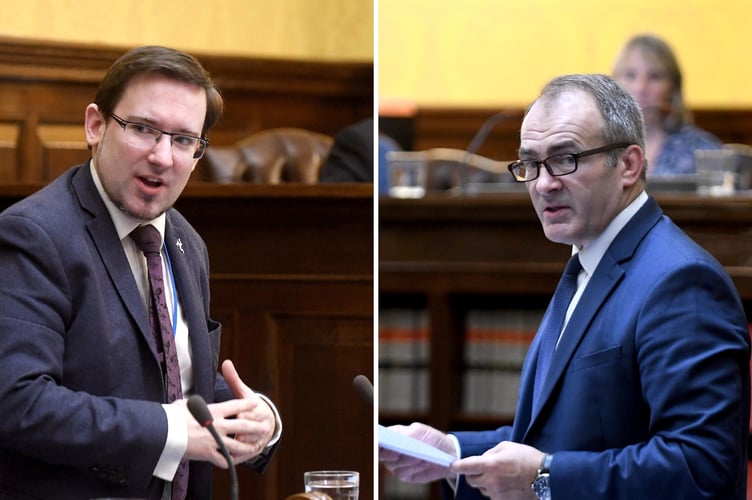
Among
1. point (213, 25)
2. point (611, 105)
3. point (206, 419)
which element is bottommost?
point (206, 419)

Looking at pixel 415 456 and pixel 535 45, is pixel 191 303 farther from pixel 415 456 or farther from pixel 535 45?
pixel 535 45

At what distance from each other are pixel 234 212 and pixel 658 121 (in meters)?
3.03

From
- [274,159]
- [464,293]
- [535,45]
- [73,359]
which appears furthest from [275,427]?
[535,45]

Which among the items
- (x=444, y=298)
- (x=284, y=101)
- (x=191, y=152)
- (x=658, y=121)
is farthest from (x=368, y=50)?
(x=191, y=152)

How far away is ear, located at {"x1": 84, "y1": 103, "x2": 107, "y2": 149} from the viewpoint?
1.95 metres

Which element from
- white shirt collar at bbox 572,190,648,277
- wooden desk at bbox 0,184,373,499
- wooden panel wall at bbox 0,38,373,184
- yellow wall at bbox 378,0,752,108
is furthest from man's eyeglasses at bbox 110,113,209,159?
yellow wall at bbox 378,0,752,108

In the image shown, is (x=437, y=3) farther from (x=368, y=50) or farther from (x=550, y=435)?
(x=550, y=435)

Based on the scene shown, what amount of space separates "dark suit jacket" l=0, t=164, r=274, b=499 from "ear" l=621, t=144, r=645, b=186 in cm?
79

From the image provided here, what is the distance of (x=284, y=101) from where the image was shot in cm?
553

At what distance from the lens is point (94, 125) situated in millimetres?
1960

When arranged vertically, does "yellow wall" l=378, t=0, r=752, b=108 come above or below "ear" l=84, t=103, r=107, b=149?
above

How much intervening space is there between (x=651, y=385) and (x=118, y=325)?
2.62ft

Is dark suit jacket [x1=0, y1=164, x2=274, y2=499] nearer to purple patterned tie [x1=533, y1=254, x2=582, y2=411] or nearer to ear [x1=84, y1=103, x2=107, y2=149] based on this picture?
ear [x1=84, y1=103, x2=107, y2=149]

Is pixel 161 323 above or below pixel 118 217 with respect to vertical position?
below
